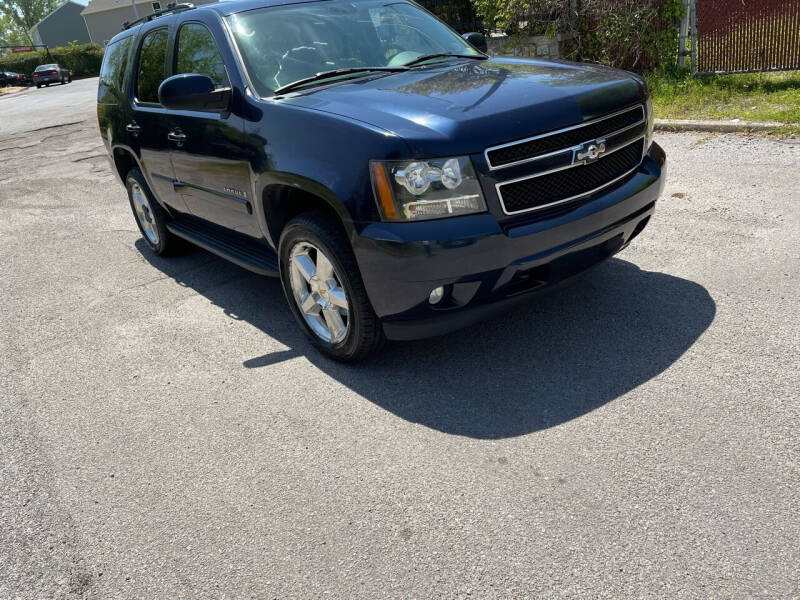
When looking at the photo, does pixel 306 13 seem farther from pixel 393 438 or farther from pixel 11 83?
pixel 11 83

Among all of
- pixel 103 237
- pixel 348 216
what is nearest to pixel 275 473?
pixel 348 216

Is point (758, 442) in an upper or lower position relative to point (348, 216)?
lower

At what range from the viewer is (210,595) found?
8.30ft

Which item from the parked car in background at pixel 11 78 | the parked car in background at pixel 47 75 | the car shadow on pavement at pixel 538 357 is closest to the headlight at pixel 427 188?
the car shadow on pavement at pixel 538 357

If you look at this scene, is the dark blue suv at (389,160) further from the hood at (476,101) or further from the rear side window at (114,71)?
the rear side window at (114,71)

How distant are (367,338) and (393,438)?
0.62 m

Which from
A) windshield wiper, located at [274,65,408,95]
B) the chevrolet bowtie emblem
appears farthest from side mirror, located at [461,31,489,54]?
the chevrolet bowtie emblem

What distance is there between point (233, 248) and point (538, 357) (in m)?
2.22

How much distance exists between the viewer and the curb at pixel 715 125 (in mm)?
7582

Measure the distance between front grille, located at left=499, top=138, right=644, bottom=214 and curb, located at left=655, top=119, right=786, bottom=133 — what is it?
4694 mm

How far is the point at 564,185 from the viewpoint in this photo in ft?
11.2

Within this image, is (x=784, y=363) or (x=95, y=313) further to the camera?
(x=95, y=313)

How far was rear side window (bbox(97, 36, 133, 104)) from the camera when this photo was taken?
584 cm

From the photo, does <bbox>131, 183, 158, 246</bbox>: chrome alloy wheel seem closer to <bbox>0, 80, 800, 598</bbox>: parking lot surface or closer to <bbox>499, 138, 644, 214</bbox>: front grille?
<bbox>0, 80, 800, 598</bbox>: parking lot surface
